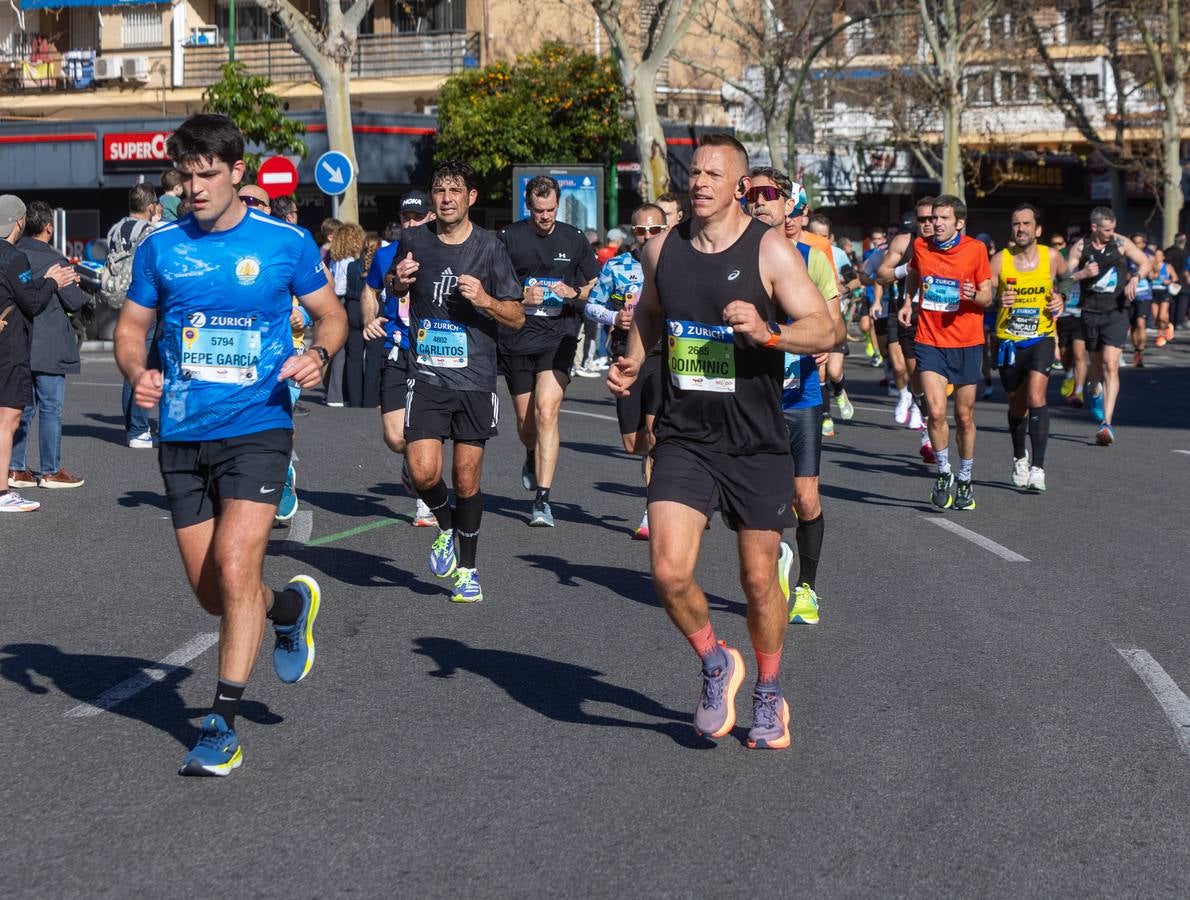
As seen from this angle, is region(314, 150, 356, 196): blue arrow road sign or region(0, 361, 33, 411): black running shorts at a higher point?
region(314, 150, 356, 196): blue arrow road sign

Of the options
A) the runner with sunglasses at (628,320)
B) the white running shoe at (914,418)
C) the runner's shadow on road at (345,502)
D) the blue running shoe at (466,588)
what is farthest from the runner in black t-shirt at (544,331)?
the white running shoe at (914,418)

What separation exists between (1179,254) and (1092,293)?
19.4 metres

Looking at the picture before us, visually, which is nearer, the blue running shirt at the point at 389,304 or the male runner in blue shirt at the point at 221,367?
the male runner in blue shirt at the point at 221,367

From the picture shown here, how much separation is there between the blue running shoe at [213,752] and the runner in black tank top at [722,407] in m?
1.42

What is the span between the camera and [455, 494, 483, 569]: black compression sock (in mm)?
8578

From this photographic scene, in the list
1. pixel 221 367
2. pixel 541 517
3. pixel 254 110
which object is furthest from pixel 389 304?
pixel 254 110

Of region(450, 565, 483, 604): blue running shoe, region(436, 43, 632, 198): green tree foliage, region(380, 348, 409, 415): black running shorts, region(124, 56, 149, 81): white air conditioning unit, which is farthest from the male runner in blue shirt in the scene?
region(124, 56, 149, 81): white air conditioning unit

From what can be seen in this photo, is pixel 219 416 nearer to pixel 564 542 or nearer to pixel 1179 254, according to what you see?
pixel 564 542

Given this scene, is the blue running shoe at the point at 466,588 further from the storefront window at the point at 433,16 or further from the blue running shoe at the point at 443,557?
the storefront window at the point at 433,16

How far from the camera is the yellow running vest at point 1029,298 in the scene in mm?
12539

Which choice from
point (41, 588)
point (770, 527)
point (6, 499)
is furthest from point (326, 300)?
point (6, 499)

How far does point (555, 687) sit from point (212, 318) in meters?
1.98

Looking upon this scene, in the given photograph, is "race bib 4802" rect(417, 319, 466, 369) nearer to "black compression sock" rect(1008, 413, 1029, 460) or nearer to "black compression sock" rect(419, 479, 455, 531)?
"black compression sock" rect(419, 479, 455, 531)

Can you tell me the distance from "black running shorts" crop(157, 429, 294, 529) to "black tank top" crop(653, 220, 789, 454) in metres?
1.29
